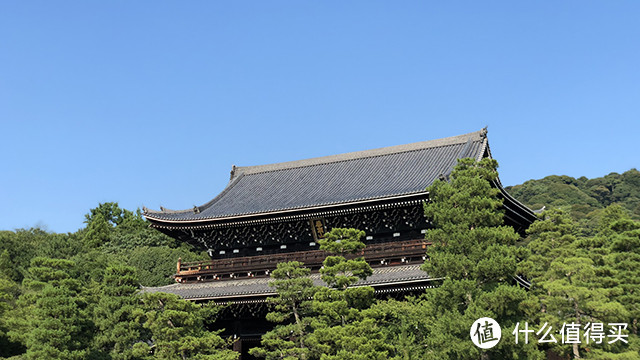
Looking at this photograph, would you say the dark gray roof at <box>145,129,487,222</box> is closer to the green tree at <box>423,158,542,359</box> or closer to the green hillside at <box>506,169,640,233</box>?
the green tree at <box>423,158,542,359</box>

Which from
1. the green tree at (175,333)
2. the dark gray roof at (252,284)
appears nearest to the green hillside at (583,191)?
the dark gray roof at (252,284)

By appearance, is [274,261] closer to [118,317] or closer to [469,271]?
[118,317]

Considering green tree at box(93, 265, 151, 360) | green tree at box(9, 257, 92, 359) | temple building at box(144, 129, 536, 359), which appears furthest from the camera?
temple building at box(144, 129, 536, 359)

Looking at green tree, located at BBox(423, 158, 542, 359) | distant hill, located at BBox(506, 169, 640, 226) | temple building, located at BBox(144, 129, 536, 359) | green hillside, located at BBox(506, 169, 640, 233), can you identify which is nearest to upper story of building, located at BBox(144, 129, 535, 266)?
temple building, located at BBox(144, 129, 536, 359)

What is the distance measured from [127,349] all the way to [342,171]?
46.0 ft

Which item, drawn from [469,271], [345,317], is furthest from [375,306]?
[469,271]

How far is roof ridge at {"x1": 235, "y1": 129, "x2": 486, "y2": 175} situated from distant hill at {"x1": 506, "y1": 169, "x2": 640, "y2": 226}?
2772 inches

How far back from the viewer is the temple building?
23.0 meters

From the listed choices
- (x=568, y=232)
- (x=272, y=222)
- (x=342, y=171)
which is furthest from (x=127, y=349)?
(x=568, y=232)

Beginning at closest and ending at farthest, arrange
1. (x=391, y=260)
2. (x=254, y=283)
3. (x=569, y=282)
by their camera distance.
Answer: (x=569, y=282) < (x=391, y=260) < (x=254, y=283)

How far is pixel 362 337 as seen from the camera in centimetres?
1744

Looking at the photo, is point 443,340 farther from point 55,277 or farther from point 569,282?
point 55,277

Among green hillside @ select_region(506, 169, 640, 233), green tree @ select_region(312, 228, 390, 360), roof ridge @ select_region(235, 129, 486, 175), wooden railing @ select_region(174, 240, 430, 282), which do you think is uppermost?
green hillside @ select_region(506, 169, 640, 233)

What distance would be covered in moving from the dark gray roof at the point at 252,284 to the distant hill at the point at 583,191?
77.9 m
